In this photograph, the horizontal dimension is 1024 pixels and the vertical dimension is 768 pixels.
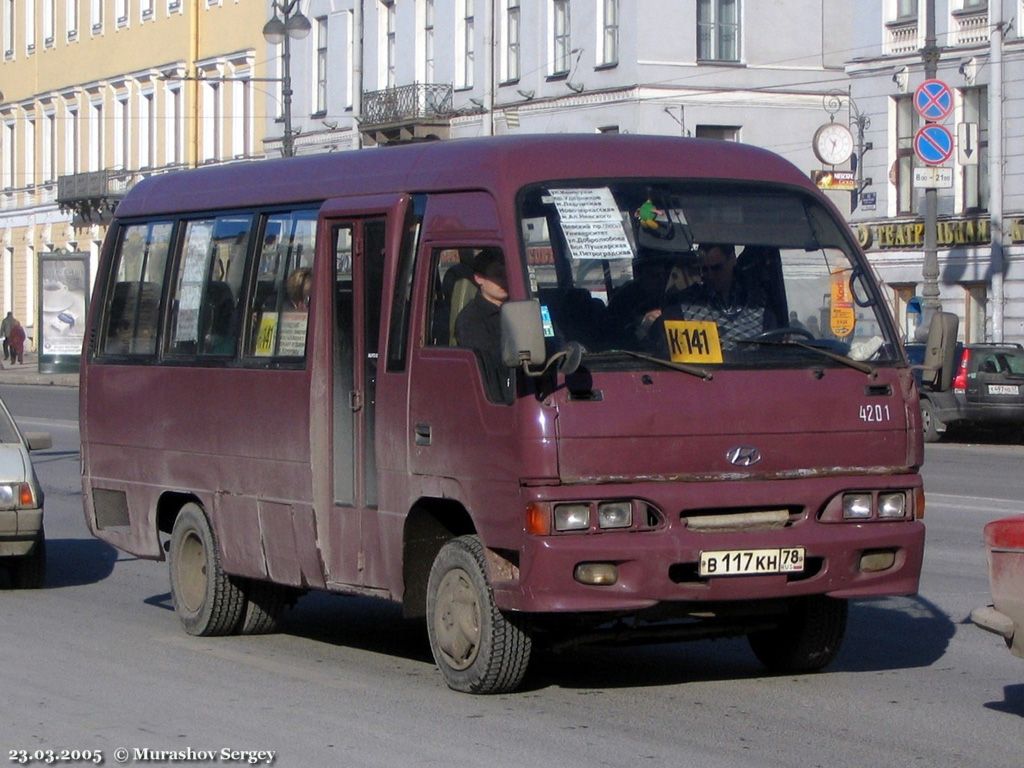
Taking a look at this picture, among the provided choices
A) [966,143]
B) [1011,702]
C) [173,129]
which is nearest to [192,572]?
[1011,702]

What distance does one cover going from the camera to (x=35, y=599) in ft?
43.7

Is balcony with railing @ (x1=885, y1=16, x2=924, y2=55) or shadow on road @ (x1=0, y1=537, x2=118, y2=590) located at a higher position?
balcony with railing @ (x1=885, y1=16, x2=924, y2=55)

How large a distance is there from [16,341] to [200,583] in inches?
2402

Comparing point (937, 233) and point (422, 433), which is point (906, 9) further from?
point (422, 433)

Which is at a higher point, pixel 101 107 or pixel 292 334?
pixel 101 107

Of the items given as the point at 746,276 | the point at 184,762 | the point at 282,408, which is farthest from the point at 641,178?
the point at 184,762

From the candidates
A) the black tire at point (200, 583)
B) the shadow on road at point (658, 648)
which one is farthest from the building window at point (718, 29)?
the black tire at point (200, 583)

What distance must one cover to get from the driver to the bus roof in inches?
16.6

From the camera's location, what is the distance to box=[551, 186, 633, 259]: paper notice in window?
8977mm

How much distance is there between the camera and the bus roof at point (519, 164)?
30.1 ft

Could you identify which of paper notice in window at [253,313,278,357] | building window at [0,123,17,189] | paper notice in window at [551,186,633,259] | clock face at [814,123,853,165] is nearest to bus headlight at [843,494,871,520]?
paper notice in window at [551,186,633,259]

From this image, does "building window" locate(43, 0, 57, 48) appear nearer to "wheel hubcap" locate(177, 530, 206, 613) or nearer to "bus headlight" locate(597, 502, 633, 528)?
"wheel hubcap" locate(177, 530, 206, 613)

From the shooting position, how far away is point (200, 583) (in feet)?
37.9

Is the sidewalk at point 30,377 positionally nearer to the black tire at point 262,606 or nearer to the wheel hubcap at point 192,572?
the wheel hubcap at point 192,572
